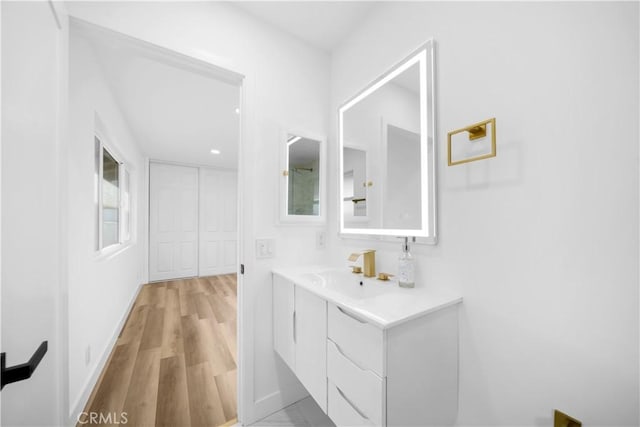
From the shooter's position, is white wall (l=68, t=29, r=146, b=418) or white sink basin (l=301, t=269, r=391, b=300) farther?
white wall (l=68, t=29, r=146, b=418)

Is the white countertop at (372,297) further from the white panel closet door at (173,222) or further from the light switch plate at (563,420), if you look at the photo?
the white panel closet door at (173,222)

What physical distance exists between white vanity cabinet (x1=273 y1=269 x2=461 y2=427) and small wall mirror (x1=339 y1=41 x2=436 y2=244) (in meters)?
0.38

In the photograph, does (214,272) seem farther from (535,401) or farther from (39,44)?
(535,401)

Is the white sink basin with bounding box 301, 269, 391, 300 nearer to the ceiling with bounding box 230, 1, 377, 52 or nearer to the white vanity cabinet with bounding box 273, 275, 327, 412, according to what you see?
the white vanity cabinet with bounding box 273, 275, 327, 412

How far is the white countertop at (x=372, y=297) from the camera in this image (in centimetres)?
80

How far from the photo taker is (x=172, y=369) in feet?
6.34

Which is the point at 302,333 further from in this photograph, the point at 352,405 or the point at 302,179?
the point at 302,179

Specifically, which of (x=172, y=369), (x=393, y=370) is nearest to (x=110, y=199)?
(x=172, y=369)

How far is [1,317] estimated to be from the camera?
1.66 ft

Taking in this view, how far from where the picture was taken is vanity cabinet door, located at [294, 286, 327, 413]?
3.39 feet

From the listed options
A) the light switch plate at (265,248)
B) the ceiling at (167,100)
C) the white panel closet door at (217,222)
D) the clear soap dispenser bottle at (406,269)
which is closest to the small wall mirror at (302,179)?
the light switch plate at (265,248)

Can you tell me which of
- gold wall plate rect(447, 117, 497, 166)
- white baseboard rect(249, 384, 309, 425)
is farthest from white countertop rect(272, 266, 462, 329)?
white baseboard rect(249, 384, 309, 425)

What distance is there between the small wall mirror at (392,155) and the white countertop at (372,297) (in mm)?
265

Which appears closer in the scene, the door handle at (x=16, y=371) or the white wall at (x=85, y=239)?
the door handle at (x=16, y=371)
